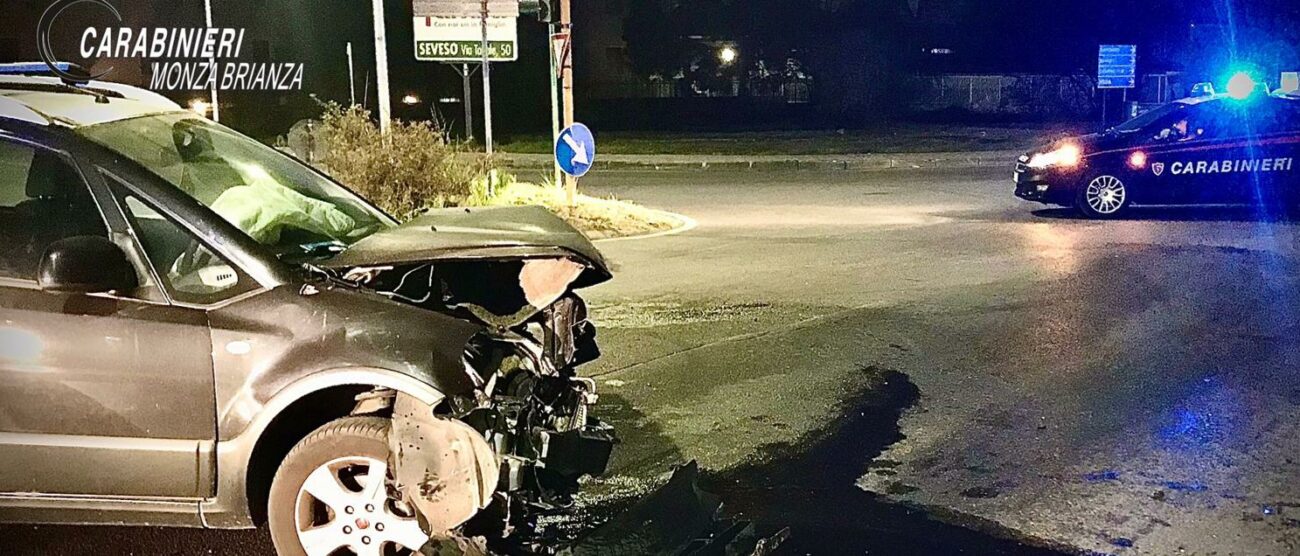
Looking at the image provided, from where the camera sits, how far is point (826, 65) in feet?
122

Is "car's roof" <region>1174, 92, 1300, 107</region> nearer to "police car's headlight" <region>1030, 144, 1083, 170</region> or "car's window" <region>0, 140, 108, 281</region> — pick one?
"police car's headlight" <region>1030, 144, 1083, 170</region>

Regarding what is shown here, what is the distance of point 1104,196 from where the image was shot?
567 inches

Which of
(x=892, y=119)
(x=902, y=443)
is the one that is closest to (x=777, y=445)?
(x=902, y=443)

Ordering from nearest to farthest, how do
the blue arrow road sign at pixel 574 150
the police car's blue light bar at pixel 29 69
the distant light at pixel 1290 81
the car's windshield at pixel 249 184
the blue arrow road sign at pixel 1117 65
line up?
the car's windshield at pixel 249 184 < the police car's blue light bar at pixel 29 69 < the blue arrow road sign at pixel 574 150 < the distant light at pixel 1290 81 < the blue arrow road sign at pixel 1117 65

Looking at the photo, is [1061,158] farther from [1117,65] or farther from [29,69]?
[1117,65]

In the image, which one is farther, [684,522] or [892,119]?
[892,119]

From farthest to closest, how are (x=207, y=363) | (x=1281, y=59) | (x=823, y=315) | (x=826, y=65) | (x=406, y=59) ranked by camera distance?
(x=406, y=59)
(x=826, y=65)
(x=1281, y=59)
(x=823, y=315)
(x=207, y=363)

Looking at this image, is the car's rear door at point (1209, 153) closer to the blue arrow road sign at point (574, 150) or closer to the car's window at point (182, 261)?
the blue arrow road sign at point (574, 150)

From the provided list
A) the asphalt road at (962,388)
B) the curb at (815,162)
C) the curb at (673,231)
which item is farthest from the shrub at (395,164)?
the curb at (815,162)

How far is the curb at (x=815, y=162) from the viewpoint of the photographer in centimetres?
2402

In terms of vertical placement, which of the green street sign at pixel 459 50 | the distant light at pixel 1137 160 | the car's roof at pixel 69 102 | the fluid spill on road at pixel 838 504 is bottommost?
the fluid spill on road at pixel 838 504

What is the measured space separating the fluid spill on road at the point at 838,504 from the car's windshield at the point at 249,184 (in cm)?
208

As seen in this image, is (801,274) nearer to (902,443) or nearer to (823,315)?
(823,315)

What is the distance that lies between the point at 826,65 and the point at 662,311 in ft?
96.7
